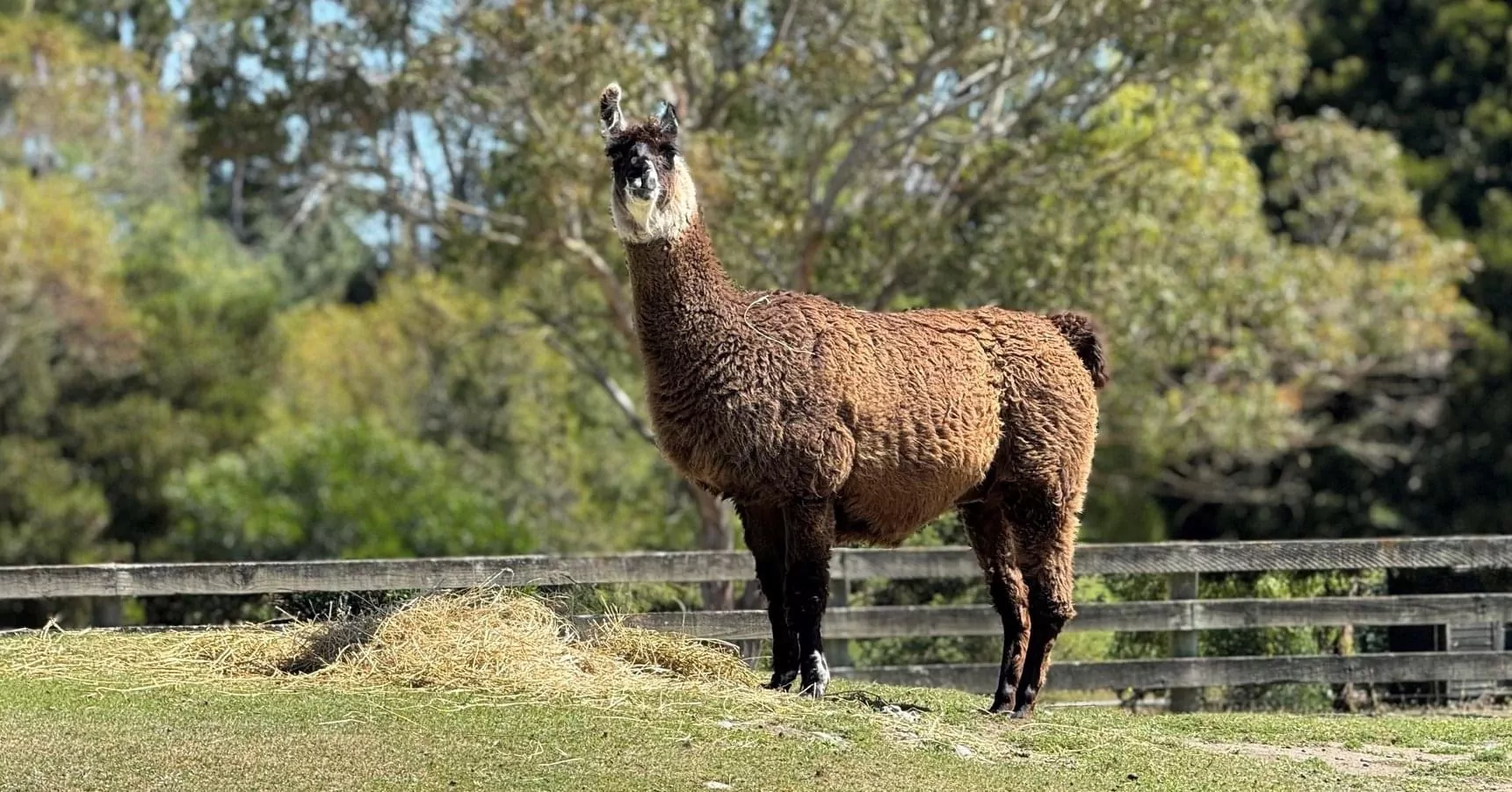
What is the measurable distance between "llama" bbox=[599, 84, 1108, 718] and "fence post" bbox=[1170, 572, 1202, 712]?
230 cm

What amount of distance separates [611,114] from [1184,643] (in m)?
5.52

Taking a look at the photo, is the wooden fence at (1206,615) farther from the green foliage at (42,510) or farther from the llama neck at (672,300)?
the green foliage at (42,510)

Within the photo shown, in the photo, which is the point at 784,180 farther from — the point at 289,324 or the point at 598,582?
the point at 289,324

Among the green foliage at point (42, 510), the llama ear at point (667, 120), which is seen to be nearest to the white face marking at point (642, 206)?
the llama ear at point (667, 120)

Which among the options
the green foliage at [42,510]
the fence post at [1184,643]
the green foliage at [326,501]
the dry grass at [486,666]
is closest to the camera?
the dry grass at [486,666]

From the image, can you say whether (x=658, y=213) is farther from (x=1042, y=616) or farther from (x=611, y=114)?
(x=1042, y=616)

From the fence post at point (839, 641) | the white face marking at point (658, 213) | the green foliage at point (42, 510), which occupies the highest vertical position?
the white face marking at point (658, 213)

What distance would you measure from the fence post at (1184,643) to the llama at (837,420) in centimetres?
230

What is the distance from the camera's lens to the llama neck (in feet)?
31.4

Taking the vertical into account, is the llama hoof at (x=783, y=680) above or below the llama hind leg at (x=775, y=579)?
below

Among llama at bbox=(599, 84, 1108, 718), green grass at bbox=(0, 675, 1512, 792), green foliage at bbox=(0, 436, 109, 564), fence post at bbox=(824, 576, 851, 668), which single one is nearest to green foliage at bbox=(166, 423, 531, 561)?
green foliage at bbox=(0, 436, 109, 564)

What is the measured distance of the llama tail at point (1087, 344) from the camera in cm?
1101

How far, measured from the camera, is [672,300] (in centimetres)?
962

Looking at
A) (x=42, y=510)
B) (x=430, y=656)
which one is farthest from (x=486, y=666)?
(x=42, y=510)
